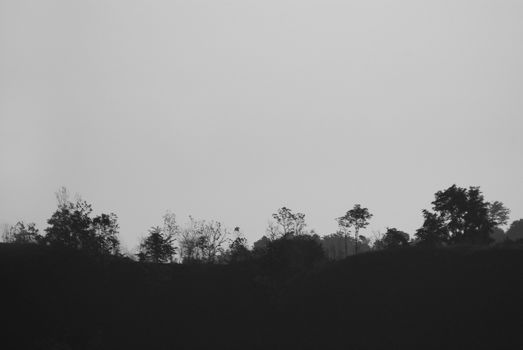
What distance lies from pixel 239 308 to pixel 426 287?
16906 millimetres

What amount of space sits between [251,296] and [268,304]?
1.87 m

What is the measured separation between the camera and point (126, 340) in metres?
40.8

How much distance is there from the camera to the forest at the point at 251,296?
39.1m

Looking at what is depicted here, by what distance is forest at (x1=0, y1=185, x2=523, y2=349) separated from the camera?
39.1m

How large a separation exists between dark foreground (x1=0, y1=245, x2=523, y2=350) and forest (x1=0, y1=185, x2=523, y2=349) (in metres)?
A: 0.10

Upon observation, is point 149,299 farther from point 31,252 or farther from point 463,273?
point 463,273

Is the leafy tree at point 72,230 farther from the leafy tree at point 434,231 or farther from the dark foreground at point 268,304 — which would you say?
the leafy tree at point 434,231

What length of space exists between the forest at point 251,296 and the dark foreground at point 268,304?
0.32 feet

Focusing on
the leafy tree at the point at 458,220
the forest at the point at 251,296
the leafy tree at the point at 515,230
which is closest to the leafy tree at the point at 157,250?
the forest at the point at 251,296

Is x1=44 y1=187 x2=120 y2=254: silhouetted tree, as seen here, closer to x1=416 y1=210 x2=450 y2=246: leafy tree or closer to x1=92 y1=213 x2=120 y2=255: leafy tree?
x1=92 y1=213 x2=120 y2=255: leafy tree

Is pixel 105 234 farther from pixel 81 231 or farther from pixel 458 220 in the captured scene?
pixel 458 220

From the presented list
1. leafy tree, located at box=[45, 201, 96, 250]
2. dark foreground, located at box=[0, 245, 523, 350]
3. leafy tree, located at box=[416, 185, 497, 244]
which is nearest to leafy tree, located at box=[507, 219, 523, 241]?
leafy tree, located at box=[416, 185, 497, 244]

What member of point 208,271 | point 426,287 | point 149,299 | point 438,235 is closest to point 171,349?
point 149,299

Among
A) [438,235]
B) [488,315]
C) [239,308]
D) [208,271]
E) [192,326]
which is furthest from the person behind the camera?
[438,235]
